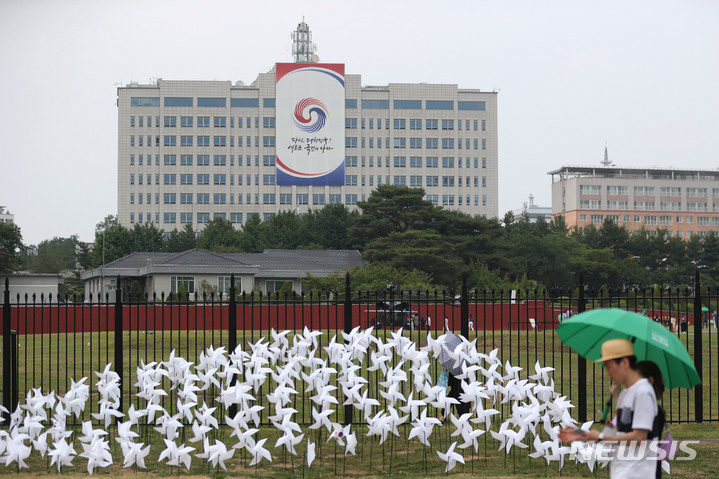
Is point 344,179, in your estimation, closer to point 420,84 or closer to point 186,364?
point 420,84

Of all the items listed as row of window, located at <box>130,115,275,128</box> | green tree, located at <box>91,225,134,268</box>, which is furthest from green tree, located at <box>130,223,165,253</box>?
row of window, located at <box>130,115,275,128</box>

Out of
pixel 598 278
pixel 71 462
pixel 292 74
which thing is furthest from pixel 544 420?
pixel 292 74

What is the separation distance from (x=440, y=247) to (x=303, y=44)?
67.2 metres

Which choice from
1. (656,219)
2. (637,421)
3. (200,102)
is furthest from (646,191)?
(637,421)

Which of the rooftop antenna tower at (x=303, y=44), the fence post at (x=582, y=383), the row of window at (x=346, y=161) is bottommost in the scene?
the fence post at (x=582, y=383)

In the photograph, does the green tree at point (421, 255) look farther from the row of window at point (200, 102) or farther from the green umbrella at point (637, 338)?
the row of window at point (200, 102)

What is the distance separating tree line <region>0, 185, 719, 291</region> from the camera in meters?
63.2

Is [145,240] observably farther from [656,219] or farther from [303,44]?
[656,219]

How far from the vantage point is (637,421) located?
5.45 m

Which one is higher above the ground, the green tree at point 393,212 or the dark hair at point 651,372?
the green tree at point 393,212

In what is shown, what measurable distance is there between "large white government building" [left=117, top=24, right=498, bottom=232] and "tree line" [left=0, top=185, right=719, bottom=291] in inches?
801

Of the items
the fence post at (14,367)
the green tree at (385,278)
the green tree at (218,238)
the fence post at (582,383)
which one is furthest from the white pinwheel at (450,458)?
the green tree at (218,238)

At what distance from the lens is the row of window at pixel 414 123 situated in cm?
12062

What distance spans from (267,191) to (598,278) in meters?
56.1
